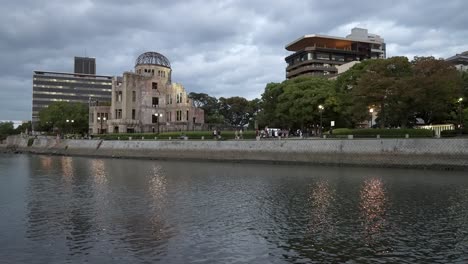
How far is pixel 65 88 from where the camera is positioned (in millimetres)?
190000

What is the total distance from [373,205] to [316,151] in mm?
28233

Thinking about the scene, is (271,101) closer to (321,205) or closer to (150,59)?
(150,59)

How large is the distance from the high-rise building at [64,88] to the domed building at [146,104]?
298 ft

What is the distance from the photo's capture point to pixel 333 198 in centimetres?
2386

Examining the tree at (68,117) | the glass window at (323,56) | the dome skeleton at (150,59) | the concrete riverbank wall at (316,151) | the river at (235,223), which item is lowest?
the river at (235,223)

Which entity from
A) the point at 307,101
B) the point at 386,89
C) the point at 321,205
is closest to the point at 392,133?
the point at 386,89

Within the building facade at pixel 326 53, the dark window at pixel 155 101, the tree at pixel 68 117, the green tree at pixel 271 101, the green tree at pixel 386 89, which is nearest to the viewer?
the green tree at pixel 386 89

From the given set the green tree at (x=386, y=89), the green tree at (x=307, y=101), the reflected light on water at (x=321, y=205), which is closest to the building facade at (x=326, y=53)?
the green tree at (x=307, y=101)

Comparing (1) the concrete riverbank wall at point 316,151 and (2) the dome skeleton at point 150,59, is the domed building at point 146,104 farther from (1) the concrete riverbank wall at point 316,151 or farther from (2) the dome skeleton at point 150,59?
(1) the concrete riverbank wall at point 316,151

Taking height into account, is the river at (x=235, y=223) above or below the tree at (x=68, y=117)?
below

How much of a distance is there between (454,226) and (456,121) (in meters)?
43.7

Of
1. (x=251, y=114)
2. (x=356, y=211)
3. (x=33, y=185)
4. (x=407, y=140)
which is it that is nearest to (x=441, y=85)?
(x=407, y=140)

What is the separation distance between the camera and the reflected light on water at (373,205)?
17.1 meters

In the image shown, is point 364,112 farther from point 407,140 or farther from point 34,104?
point 34,104
